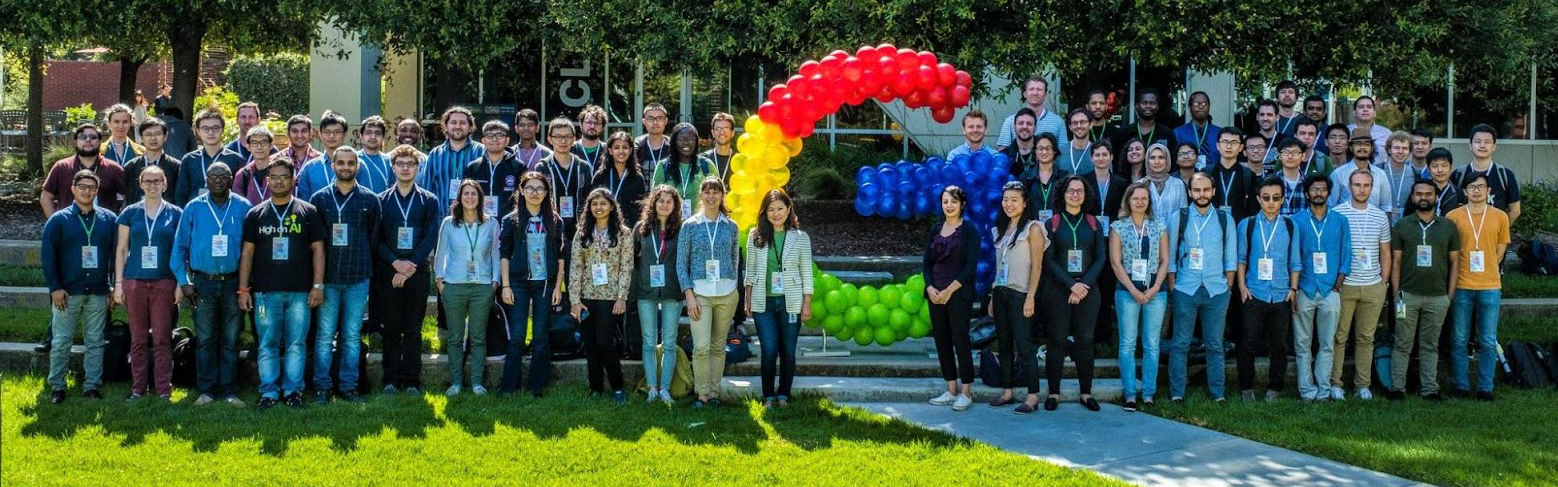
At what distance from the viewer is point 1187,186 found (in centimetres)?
966

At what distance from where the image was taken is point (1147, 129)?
34.6ft

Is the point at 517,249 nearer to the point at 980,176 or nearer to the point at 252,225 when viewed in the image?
the point at 252,225

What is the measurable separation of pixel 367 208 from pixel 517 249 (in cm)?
96

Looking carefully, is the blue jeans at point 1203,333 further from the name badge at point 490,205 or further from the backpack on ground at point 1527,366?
the name badge at point 490,205

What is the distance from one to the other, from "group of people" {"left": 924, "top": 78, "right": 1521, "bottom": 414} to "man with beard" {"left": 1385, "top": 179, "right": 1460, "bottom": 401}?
11mm

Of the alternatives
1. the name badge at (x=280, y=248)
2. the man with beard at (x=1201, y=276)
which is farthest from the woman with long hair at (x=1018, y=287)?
the name badge at (x=280, y=248)

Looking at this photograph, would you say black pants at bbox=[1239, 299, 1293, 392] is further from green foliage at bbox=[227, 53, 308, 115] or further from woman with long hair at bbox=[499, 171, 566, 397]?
green foliage at bbox=[227, 53, 308, 115]

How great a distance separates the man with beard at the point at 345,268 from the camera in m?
8.82

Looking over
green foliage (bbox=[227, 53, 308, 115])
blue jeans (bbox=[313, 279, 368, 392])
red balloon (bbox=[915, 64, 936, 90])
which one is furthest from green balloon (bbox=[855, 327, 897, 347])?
green foliage (bbox=[227, 53, 308, 115])

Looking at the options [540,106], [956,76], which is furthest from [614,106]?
[956,76]

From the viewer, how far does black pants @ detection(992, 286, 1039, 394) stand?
8.87m

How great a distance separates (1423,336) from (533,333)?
581 centimetres

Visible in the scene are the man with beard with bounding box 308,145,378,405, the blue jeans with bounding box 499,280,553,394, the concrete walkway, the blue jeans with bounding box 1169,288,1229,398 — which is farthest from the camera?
the blue jeans with bounding box 1169,288,1229,398

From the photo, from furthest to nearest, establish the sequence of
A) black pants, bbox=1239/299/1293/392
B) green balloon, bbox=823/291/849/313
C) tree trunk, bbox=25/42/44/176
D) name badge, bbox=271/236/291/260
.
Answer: tree trunk, bbox=25/42/44/176 < green balloon, bbox=823/291/849/313 < black pants, bbox=1239/299/1293/392 < name badge, bbox=271/236/291/260
